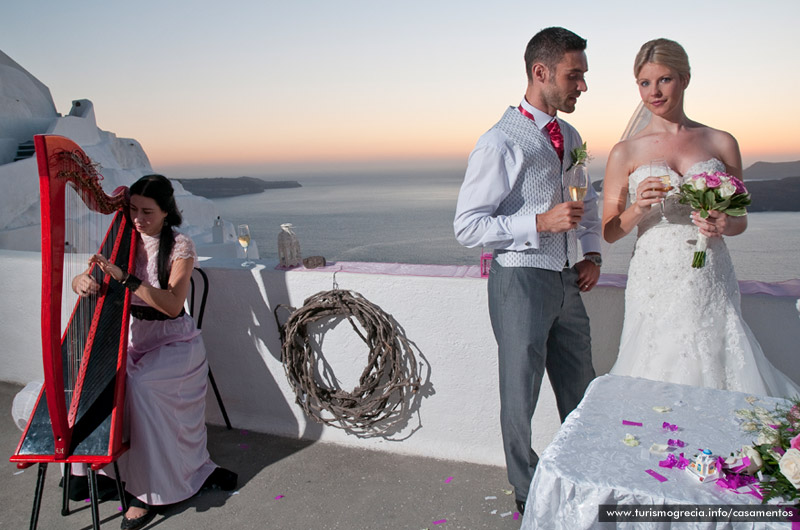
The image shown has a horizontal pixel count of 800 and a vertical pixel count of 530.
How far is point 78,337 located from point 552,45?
103 inches

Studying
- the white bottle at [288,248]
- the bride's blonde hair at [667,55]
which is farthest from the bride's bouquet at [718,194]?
the white bottle at [288,248]

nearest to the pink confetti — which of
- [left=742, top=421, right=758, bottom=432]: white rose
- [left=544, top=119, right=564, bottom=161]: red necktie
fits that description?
[left=742, top=421, right=758, bottom=432]: white rose

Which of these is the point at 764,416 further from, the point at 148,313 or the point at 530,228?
the point at 148,313

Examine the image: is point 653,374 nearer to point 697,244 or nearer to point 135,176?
point 697,244

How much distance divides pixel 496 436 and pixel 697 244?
157 centimetres

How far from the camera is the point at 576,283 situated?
9.21 feet

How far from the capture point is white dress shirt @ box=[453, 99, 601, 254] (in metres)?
2.52

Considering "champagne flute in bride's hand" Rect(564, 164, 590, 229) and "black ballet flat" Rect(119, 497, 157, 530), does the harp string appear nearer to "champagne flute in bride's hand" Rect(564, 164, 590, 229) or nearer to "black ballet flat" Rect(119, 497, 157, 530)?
"black ballet flat" Rect(119, 497, 157, 530)

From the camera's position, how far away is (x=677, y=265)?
257 cm

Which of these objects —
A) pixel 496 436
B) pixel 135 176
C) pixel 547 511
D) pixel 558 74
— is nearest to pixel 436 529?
pixel 496 436

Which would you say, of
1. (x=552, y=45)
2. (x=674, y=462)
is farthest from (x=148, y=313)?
(x=674, y=462)

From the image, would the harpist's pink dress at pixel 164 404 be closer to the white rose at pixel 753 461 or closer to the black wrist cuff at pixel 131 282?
the black wrist cuff at pixel 131 282

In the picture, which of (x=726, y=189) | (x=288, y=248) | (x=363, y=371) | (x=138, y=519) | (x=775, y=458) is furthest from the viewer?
(x=288, y=248)

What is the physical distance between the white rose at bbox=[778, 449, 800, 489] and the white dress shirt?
1342 millimetres
